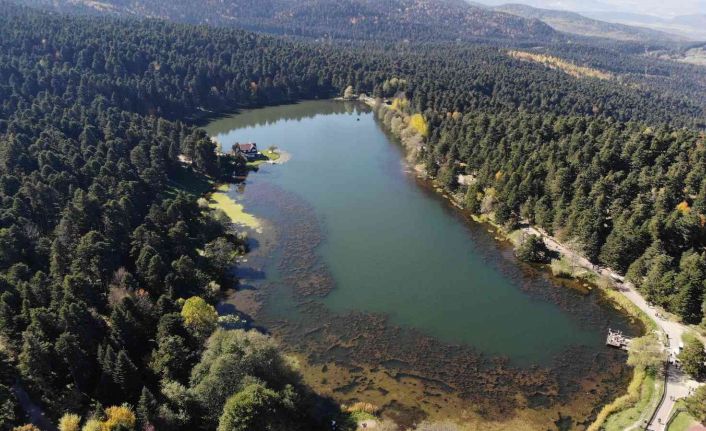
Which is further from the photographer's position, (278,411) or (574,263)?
(574,263)

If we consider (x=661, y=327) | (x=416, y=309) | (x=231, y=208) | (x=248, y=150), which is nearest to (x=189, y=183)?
(x=231, y=208)

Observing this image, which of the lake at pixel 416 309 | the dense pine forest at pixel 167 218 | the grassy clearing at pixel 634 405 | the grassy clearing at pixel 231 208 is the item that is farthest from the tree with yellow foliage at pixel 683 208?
the grassy clearing at pixel 231 208

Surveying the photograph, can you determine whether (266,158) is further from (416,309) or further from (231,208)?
(416,309)

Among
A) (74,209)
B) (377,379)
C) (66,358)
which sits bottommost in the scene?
(377,379)

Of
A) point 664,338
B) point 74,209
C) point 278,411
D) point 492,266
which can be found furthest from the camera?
point 492,266

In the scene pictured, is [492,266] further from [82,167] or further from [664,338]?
[82,167]

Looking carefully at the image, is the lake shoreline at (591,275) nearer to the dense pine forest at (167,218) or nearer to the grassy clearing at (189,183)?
the dense pine forest at (167,218)

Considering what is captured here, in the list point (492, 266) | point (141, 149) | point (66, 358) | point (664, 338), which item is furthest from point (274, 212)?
point (664, 338)
